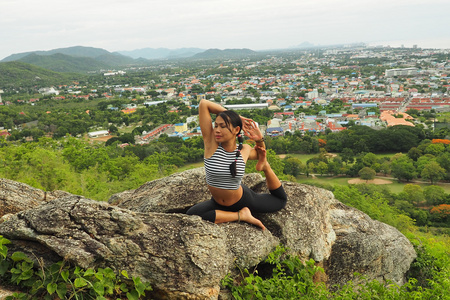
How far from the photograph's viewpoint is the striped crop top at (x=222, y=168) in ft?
12.5

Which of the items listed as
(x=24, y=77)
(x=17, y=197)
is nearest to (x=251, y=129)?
(x=17, y=197)

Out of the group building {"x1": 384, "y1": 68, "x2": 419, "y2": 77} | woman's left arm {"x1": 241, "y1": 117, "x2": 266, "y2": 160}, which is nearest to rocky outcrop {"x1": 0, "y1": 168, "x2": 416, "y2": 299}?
woman's left arm {"x1": 241, "y1": 117, "x2": 266, "y2": 160}

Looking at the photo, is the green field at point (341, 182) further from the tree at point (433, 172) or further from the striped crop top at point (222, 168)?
the striped crop top at point (222, 168)

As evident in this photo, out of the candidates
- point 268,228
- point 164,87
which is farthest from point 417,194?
point 164,87

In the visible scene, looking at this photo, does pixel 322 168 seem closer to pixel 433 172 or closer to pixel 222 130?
pixel 433 172

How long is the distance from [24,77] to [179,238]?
406 feet

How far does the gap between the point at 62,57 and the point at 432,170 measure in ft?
691

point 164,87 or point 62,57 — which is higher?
point 62,57

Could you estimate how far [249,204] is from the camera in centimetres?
429

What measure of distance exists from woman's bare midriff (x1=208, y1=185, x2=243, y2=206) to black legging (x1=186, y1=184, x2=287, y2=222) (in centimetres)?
8

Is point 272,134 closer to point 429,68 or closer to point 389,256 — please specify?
point 389,256

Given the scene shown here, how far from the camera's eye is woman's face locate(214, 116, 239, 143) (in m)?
3.71

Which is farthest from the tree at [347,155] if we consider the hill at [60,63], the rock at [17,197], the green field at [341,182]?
the hill at [60,63]

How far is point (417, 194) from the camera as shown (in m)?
21.7
